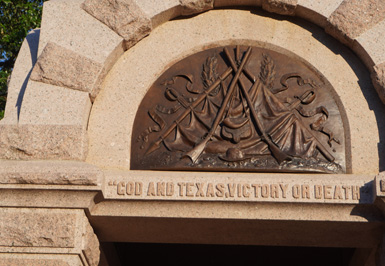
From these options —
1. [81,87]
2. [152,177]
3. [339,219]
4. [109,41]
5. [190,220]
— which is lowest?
[339,219]

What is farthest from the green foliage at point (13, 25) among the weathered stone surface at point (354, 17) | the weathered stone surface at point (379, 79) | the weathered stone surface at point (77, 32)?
the weathered stone surface at point (379, 79)

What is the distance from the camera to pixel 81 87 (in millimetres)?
5918

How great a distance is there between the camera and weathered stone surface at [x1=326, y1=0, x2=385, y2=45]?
241 inches

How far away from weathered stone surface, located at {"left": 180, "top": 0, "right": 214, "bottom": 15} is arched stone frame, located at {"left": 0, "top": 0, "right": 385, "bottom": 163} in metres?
0.01

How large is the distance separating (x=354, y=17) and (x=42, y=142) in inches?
126

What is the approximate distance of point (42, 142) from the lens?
5.66 meters

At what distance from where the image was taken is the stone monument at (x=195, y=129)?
547cm

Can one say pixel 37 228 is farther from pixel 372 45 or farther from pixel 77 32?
pixel 372 45

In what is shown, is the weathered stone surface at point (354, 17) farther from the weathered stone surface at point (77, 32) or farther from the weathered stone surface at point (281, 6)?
the weathered stone surface at point (77, 32)

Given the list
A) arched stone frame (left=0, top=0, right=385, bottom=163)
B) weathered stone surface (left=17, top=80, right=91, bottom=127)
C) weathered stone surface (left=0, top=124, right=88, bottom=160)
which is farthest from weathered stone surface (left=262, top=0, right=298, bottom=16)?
weathered stone surface (left=0, top=124, right=88, bottom=160)

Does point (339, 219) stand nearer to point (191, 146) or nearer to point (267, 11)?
point (191, 146)

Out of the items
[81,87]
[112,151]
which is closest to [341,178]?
[112,151]

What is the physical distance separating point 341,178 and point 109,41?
2537 mm

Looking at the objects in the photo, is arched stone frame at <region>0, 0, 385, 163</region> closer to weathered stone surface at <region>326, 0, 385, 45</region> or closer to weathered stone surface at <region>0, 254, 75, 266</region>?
weathered stone surface at <region>326, 0, 385, 45</region>
